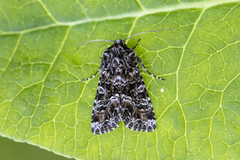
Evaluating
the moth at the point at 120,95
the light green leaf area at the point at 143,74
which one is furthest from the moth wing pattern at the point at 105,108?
the light green leaf area at the point at 143,74

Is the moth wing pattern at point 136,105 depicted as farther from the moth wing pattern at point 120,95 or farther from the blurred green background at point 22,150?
the blurred green background at point 22,150

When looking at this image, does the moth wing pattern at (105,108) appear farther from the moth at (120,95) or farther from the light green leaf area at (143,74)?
the light green leaf area at (143,74)

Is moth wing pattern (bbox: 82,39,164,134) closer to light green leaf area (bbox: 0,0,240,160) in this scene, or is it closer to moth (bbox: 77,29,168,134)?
moth (bbox: 77,29,168,134)

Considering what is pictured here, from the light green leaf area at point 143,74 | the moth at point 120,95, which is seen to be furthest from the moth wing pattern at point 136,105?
the light green leaf area at point 143,74

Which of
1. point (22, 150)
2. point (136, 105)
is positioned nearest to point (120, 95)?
point (136, 105)

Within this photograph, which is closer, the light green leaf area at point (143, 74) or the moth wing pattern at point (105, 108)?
the light green leaf area at point (143, 74)

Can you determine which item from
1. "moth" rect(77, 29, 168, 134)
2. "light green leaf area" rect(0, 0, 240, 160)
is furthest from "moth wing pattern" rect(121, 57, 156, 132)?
"light green leaf area" rect(0, 0, 240, 160)

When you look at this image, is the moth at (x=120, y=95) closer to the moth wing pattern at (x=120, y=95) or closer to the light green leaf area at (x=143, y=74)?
the moth wing pattern at (x=120, y=95)

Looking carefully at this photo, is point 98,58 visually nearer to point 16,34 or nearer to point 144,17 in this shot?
point 144,17
